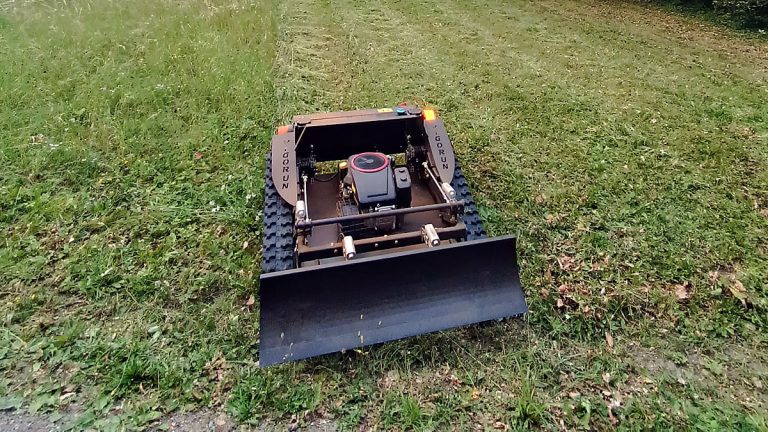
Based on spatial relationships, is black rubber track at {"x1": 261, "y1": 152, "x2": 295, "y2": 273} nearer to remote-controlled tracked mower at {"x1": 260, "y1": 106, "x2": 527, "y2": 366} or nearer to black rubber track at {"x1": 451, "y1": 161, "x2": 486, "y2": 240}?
remote-controlled tracked mower at {"x1": 260, "y1": 106, "x2": 527, "y2": 366}

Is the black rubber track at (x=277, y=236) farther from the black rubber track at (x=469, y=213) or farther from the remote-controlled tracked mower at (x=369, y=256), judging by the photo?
the black rubber track at (x=469, y=213)

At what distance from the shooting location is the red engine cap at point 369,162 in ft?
10.9

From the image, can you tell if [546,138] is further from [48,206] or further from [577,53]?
[48,206]

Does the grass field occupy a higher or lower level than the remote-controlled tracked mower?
lower

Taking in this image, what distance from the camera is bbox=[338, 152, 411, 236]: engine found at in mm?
3186

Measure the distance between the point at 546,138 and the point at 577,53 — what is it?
143 inches

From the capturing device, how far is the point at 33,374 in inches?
112

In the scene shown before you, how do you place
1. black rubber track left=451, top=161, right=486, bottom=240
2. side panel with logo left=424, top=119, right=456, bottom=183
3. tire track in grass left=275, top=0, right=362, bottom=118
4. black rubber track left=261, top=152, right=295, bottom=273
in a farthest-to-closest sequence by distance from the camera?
1. tire track in grass left=275, top=0, right=362, bottom=118
2. side panel with logo left=424, top=119, right=456, bottom=183
3. black rubber track left=451, top=161, right=486, bottom=240
4. black rubber track left=261, top=152, right=295, bottom=273

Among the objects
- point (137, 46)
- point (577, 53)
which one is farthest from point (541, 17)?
point (137, 46)

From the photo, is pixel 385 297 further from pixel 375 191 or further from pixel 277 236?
pixel 277 236

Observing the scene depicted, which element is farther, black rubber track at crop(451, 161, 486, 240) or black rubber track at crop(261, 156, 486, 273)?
black rubber track at crop(451, 161, 486, 240)

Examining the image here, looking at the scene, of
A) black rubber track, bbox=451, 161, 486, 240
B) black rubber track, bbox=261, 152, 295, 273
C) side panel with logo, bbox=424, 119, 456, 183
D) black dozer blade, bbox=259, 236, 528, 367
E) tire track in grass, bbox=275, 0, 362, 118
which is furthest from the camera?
tire track in grass, bbox=275, 0, 362, 118

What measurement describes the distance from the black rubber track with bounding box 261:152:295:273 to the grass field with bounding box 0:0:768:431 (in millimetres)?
A: 399

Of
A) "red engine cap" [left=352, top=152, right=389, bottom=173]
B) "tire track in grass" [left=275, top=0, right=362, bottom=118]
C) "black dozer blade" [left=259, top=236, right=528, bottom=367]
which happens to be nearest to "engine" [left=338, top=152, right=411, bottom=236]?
"red engine cap" [left=352, top=152, right=389, bottom=173]
